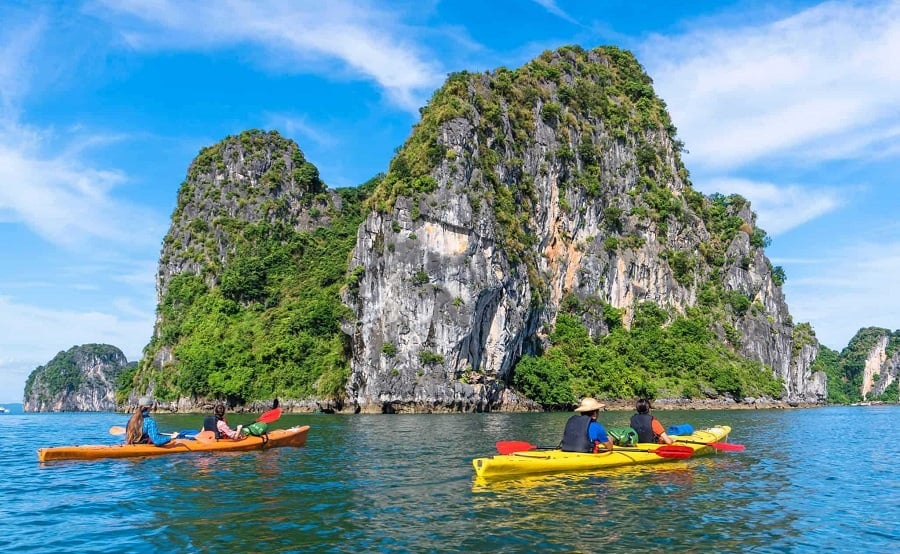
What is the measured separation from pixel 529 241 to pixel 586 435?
5122cm

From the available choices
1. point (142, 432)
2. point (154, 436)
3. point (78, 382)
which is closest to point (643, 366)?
point (154, 436)

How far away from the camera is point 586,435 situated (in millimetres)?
15867

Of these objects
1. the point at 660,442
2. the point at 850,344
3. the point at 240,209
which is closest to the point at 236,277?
the point at 240,209

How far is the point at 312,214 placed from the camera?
90.4 meters

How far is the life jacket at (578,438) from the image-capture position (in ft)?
51.8

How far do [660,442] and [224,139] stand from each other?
283 ft

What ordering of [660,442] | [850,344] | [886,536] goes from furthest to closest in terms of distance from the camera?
[850,344]
[660,442]
[886,536]

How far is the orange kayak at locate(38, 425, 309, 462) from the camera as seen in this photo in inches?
762

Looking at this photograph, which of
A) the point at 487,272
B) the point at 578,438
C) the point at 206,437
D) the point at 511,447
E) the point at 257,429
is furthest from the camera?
the point at 487,272

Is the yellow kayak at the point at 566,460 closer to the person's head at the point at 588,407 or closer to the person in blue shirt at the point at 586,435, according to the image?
the person in blue shirt at the point at 586,435

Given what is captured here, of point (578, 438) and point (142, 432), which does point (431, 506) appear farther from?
point (142, 432)

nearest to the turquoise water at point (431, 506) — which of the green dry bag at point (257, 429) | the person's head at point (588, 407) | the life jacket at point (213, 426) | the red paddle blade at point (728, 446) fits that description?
the red paddle blade at point (728, 446)

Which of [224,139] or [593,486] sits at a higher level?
[224,139]

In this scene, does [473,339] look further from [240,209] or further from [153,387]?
[240,209]
